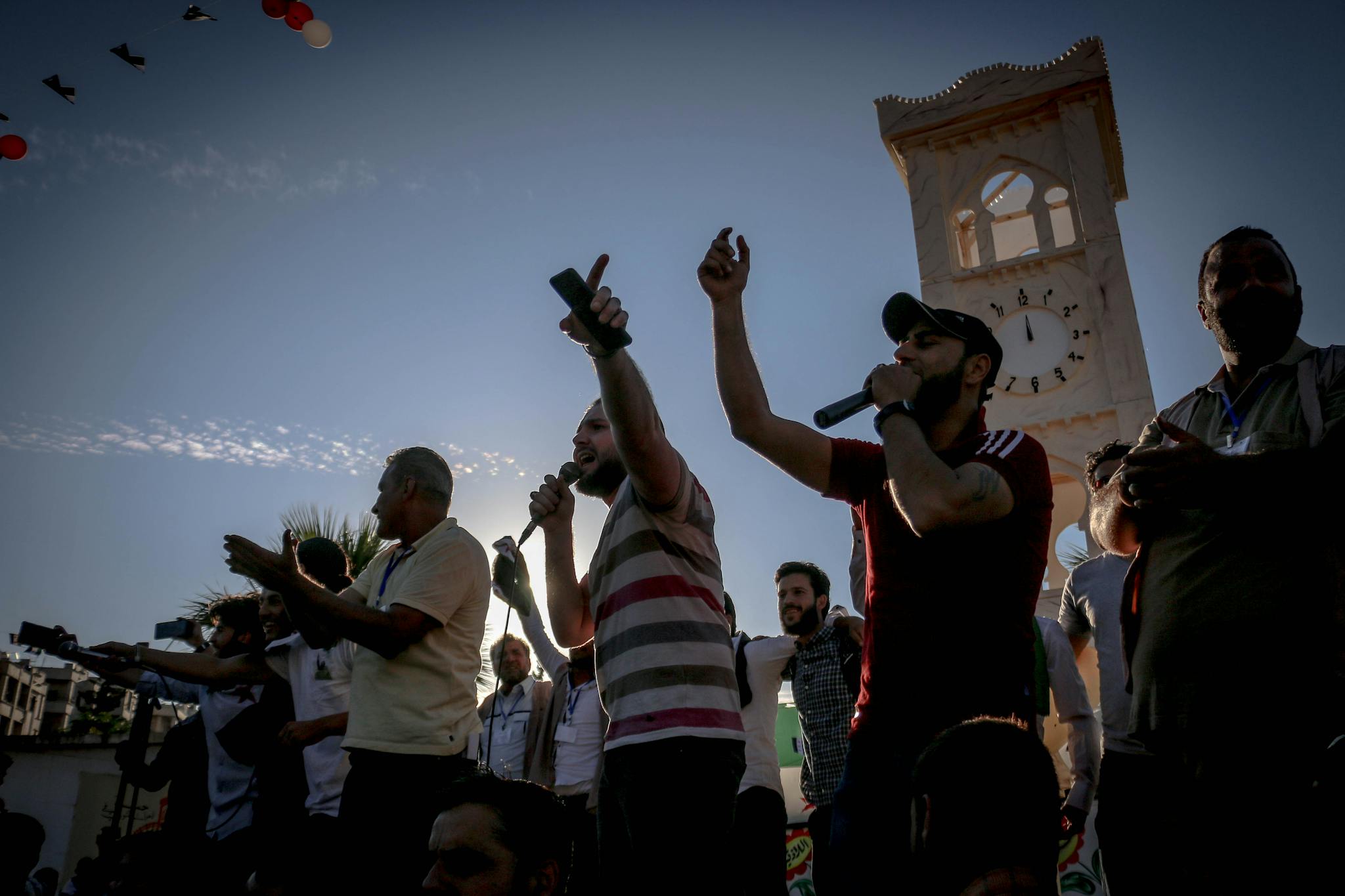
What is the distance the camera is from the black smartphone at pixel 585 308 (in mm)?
2209

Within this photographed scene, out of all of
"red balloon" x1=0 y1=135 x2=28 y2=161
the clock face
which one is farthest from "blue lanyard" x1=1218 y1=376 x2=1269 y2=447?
the clock face

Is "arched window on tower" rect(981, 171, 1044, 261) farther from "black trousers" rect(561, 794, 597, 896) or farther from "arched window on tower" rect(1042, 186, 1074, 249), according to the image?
"black trousers" rect(561, 794, 597, 896)

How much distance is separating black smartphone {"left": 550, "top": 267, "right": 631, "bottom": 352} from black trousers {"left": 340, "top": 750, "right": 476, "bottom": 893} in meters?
1.54

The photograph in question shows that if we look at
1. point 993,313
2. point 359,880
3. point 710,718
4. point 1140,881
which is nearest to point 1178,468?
point 710,718

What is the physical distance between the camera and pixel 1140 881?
3.32 m

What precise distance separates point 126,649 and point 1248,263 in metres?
5.06

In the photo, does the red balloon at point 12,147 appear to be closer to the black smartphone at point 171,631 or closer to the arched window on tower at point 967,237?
the black smartphone at point 171,631

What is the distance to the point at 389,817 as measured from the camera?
303 centimetres

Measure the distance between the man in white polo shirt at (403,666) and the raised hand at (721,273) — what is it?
1468 millimetres

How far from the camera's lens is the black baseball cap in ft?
8.24

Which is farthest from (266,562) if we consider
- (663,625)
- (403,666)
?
(663,625)

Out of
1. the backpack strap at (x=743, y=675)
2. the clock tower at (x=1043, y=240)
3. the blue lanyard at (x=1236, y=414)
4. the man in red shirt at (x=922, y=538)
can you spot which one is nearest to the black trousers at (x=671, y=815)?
the man in red shirt at (x=922, y=538)

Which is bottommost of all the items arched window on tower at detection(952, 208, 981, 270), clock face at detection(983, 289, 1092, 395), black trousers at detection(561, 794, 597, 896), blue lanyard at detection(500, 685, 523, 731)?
black trousers at detection(561, 794, 597, 896)

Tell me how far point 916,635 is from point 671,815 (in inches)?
26.5
